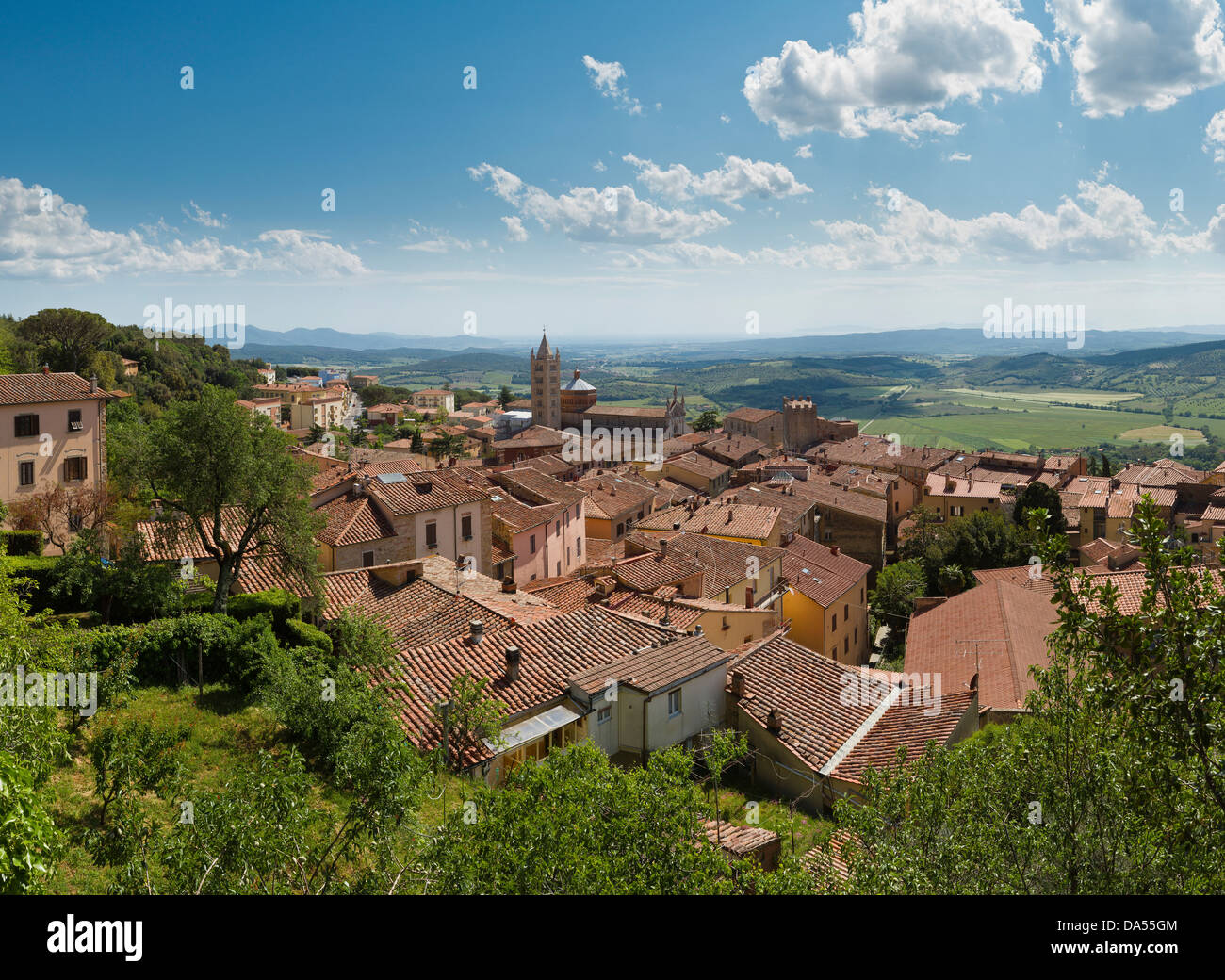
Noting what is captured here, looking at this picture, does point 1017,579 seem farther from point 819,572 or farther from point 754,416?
point 754,416

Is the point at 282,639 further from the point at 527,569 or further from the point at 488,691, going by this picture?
the point at 527,569

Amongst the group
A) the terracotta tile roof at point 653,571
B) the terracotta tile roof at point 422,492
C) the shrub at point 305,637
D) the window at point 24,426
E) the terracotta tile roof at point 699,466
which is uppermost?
the window at point 24,426

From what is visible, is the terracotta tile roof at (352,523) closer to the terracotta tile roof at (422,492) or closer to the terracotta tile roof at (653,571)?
the terracotta tile roof at (422,492)

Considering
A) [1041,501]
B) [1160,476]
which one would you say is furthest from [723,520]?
[1160,476]

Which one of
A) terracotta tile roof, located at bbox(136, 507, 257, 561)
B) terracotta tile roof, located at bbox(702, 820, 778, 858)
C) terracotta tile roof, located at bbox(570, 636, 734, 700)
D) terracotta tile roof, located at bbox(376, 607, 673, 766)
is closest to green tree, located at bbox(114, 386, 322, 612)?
terracotta tile roof, located at bbox(136, 507, 257, 561)

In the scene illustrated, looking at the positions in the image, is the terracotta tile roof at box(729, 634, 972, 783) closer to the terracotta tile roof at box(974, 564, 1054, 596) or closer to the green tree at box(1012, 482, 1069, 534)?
the terracotta tile roof at box(974, 564, 1054, 596)

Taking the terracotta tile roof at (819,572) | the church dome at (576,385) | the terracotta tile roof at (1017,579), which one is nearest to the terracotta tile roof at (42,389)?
the terracotta tile roof at (819,572)
